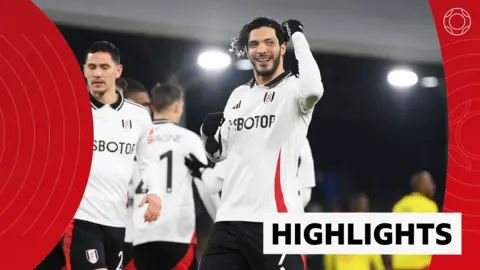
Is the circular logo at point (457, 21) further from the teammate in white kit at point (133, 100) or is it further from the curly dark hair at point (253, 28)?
the teammate in white kit at point (133, 100)

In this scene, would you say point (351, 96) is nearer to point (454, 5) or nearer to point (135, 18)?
point (454, 5)

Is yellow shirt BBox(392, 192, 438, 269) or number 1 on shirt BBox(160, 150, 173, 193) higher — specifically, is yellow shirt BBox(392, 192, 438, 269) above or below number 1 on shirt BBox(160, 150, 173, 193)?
below

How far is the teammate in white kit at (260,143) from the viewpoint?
5840 millimetres

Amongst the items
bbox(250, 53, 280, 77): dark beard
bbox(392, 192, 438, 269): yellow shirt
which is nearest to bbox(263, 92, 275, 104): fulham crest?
bbox(250, 53, 280, 77): dark beard

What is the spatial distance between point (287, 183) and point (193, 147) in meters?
1.56

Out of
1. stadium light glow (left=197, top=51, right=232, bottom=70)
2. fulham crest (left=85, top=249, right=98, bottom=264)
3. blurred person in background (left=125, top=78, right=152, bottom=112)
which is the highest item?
stadium light glow (left=197, top=51, right=232, bottom=70)

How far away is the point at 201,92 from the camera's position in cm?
703

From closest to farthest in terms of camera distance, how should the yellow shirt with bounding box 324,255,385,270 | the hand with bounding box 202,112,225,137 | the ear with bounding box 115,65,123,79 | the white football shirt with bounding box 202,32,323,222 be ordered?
the white football shirt with bounding box 202,32,323,222
the hand with bounding box 202,112,225,137
the ear with bounding box 115,65,123,79
the yellow shirt with bounding box 324,255,385,270

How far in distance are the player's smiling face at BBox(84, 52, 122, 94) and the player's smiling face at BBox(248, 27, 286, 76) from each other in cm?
101

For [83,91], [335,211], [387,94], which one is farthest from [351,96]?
[83,91]

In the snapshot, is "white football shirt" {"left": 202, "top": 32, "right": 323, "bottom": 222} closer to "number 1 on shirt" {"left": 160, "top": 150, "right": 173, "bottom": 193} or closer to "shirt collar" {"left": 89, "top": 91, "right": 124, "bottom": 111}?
"shirt collar" {"left": 89, "top": 91, "right": 124, "bottom": 111}

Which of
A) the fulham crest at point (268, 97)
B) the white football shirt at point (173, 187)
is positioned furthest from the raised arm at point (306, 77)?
the white football shirt at point (173, 187)

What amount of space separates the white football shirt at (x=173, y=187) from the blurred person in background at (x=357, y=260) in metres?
1.07

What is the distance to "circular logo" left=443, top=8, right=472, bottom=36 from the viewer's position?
6754 millimetres
